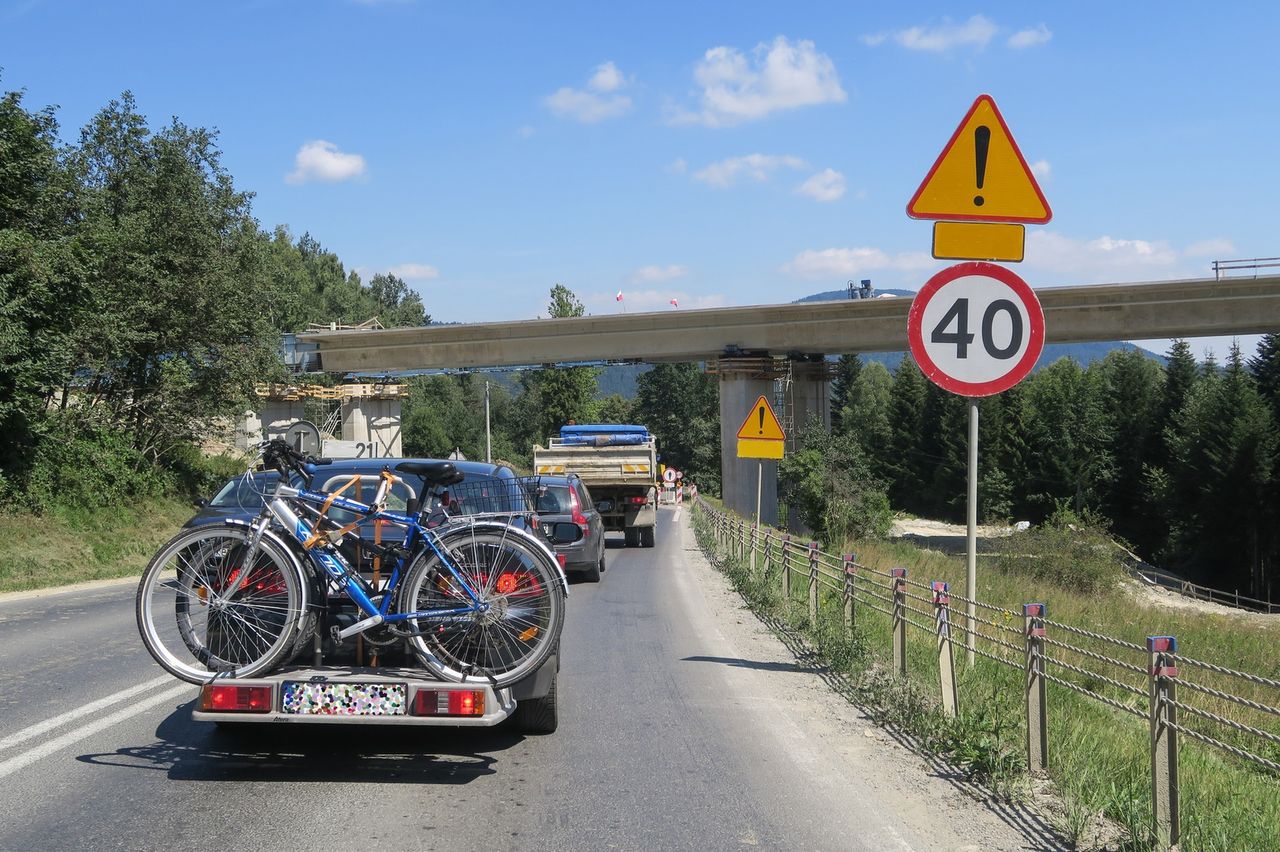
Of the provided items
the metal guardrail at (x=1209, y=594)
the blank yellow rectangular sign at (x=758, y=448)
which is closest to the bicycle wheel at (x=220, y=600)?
the blank yellow rectangular sign at (x=758, y=448)

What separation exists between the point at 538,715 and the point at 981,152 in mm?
4661

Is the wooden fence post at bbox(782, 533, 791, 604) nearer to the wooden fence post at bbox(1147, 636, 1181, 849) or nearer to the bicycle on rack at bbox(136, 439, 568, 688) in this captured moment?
the bicycle on rack at bbox(136, 439, 568, 688)

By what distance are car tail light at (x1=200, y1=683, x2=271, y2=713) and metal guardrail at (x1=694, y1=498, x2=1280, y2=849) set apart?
4018 millimetres

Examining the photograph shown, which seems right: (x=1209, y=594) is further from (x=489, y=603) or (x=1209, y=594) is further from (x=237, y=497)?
(x=489, y=603)

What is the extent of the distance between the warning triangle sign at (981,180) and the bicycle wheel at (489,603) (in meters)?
3.61

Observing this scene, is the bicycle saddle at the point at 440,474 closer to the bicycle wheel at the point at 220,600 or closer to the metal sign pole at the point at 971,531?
the bicycle wheel at the point at 220,600

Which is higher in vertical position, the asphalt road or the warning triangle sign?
the warning triangle sign

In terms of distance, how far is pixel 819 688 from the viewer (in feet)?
30.1

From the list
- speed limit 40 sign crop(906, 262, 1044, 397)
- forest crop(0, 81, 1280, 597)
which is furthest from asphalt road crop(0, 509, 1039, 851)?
forest crop(0, 81, 1280, 597)

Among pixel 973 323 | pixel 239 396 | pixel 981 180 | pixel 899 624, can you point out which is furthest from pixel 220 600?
pixel 239 396

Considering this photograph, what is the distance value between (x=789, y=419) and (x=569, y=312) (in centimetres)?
5117

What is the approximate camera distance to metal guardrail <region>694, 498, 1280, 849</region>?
489 cm

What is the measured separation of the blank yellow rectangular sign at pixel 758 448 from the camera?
20.8 m

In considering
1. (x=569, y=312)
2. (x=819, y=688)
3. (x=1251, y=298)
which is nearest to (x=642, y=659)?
(x=819, y=688)
